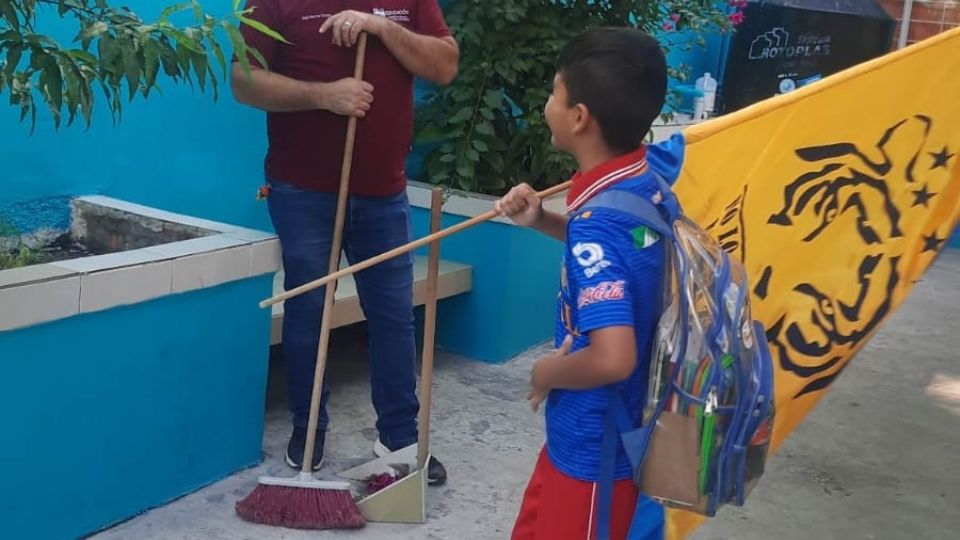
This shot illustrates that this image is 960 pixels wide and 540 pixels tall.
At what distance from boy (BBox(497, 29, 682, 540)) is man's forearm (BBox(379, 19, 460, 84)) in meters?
1.35

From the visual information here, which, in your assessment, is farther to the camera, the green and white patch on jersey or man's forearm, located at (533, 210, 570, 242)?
man's forearm, located at (533, 210, 570, 242)

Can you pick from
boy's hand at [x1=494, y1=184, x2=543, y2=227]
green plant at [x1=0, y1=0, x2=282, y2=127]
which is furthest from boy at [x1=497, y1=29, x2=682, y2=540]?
green plant at [x1=0, y1=0, x2=282, y2=127]

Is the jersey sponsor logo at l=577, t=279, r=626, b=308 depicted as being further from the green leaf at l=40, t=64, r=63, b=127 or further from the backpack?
the green leaf at l=40, t=64, r=63, b=127

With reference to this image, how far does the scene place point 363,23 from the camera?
3.32 meters

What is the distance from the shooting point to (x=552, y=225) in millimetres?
2420

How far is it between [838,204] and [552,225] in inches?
40.0

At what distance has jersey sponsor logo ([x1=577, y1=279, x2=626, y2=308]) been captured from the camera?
2.00 metres

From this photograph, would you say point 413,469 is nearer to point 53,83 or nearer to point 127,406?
point 127,406

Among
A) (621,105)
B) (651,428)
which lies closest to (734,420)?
(651,428)

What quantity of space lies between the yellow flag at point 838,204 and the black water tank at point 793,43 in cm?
527

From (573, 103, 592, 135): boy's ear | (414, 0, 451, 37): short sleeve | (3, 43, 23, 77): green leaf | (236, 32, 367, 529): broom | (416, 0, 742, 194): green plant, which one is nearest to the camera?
(573, 103, 592, 135): boy's ear

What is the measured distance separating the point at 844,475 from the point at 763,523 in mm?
633

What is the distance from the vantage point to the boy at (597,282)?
201 centimetres

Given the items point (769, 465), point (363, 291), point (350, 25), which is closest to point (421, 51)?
point (350, 25)
